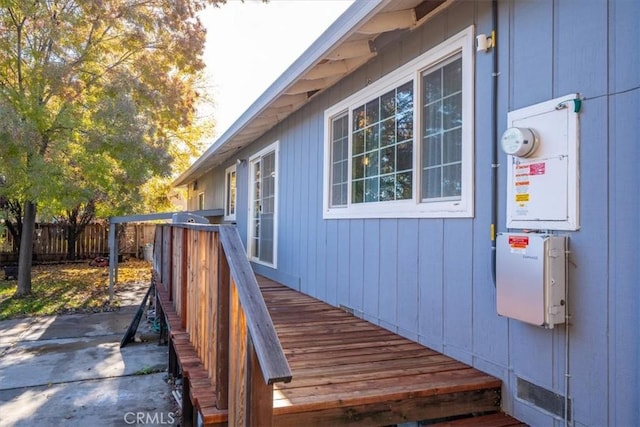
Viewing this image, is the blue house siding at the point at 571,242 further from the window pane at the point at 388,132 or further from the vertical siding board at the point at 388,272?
the window pane at the point at 388,132

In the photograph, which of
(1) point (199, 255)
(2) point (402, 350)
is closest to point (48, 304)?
(1) point (199, 255)

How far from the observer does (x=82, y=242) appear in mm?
15469

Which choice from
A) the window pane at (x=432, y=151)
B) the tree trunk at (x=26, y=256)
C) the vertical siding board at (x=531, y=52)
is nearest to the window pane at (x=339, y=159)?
the window pane at (x=432, y=151)

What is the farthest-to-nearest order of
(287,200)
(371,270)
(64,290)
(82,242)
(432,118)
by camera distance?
1. (82,242)
2. (64,290)
3. (287,200)
4. (371,270)
5. (432,118)

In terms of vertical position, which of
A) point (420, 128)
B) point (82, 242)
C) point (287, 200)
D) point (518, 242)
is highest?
point (420, 128)

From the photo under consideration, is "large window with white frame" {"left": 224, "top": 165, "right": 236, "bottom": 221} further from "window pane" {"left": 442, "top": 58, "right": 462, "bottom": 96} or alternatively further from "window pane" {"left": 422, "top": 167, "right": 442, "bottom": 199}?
"window pane" {"left": 442, "top": 58, "right": 462, "bottom": 96}

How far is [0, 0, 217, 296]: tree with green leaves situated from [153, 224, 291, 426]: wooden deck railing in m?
6.28

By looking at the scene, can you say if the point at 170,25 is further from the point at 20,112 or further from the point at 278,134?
the point at 278,134

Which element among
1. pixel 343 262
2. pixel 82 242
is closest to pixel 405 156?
pixel 343 262

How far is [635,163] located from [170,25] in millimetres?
10221

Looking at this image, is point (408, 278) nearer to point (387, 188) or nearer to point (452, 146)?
point (387, 188)

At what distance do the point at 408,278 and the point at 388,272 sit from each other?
0.30 meters

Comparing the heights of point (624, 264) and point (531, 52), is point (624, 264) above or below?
below

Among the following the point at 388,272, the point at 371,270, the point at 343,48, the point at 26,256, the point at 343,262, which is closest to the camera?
the point at 388,272
